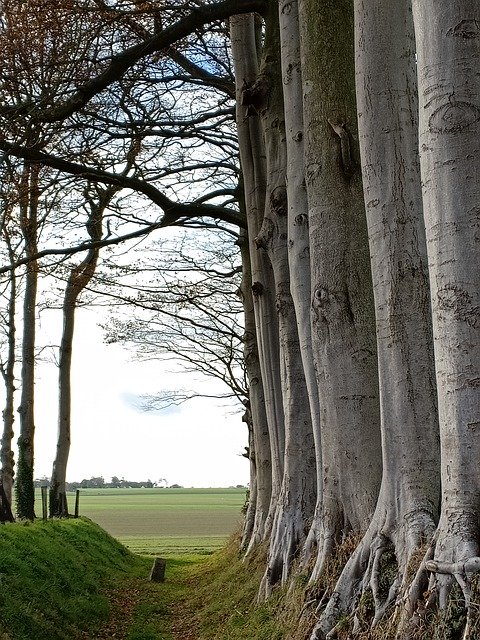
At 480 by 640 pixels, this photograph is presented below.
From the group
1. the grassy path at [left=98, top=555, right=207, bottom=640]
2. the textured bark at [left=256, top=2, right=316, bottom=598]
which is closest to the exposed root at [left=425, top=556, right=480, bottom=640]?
the textured bark at [left=256, top=2, right=316, bottom=598]

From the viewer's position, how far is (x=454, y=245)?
4980 mm

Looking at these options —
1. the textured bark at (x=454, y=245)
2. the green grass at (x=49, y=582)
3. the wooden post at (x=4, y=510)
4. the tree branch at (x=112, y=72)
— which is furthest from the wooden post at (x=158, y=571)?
the textured bark at (x=454, y=245)

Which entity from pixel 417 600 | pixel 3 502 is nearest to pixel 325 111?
pixel 417 600

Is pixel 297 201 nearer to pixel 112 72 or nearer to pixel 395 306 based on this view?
pixel 112 72

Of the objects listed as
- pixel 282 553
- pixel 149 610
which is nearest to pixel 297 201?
pixel 282 553

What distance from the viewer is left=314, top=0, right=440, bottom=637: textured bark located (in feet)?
20.0

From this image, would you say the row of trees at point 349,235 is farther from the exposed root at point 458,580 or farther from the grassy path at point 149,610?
the grassy path at point 149,610

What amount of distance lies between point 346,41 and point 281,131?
9.40 ft

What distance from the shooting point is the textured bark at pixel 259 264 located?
12703 mm

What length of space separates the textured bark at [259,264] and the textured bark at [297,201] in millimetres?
2021

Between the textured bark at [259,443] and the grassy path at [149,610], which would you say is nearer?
the grassy path at [149,610]

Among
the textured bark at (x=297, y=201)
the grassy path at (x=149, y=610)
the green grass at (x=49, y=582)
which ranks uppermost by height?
the textured bark at (x=297, y=201)

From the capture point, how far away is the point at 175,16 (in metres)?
12.3

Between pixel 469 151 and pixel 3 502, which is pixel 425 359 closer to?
pixel 469 151
